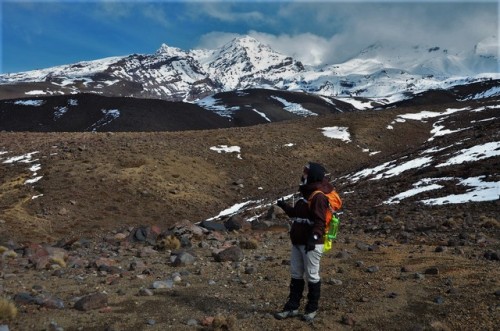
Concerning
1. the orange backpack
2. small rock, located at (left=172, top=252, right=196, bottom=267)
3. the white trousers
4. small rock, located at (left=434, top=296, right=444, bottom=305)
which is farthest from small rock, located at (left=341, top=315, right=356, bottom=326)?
small rock, located at (left=172, top=252, right=196, bottom=267)

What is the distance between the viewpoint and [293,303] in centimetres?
800

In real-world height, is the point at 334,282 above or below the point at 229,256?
below

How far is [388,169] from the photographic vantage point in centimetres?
3173

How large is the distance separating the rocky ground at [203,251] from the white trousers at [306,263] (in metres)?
0.79

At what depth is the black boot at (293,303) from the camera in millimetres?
7846


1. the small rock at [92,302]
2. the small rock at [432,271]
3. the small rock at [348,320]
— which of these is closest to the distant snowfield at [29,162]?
the small rock at [92,302]

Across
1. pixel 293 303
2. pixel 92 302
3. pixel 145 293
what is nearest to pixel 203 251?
pixel 145 293

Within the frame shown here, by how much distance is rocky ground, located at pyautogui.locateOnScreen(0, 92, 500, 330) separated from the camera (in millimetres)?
7957

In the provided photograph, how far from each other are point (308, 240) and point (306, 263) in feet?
1.71

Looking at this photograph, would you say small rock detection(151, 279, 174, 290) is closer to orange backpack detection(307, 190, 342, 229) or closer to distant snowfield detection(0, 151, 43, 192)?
orange backpack detection(307, 190, 342, 229)

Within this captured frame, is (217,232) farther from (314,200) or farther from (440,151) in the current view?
(440,151)

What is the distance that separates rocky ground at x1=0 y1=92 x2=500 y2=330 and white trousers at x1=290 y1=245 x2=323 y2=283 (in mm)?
789

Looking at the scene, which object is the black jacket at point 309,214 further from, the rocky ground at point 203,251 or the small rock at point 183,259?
the small rock at point 183,259

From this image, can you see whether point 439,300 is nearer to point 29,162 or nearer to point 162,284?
point 162,284
